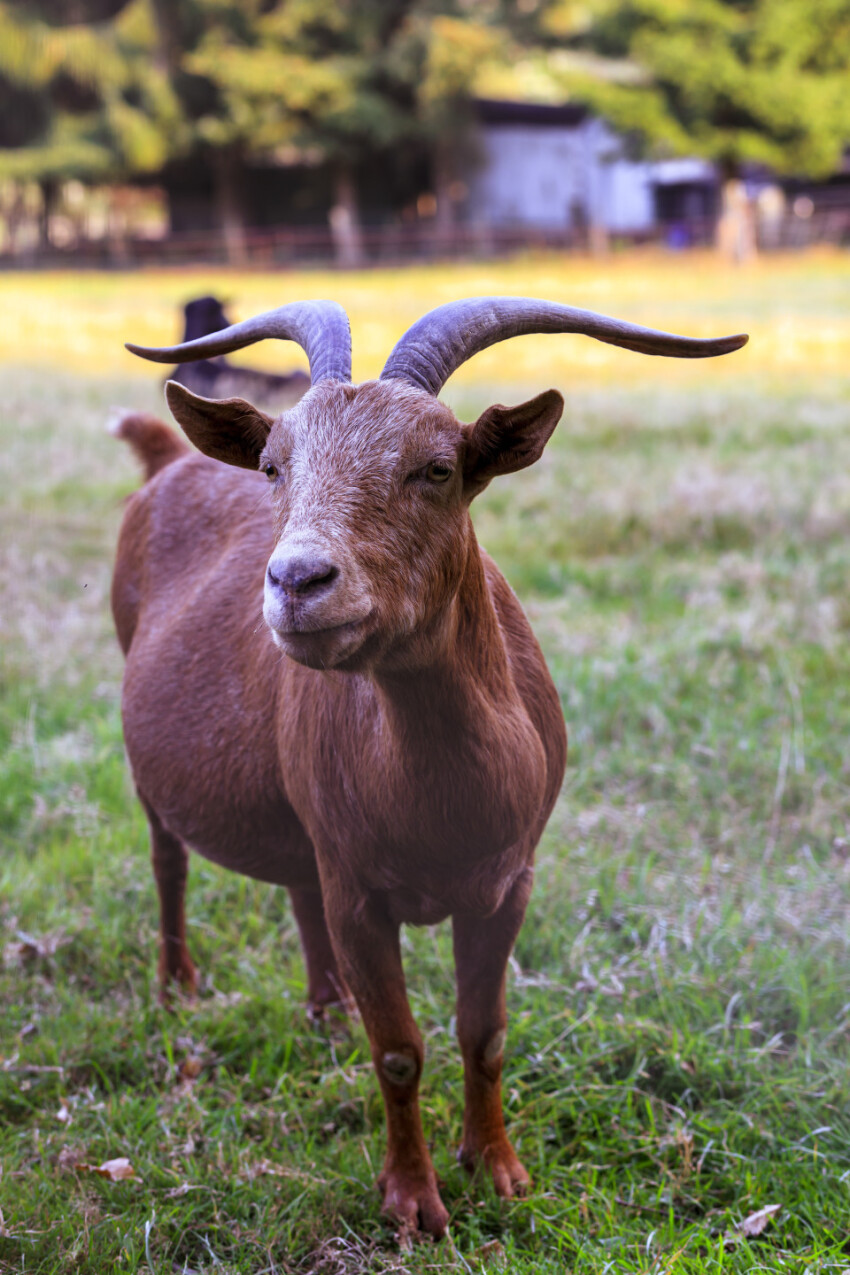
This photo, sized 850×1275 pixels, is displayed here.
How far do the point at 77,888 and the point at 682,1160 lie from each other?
2.08 metres

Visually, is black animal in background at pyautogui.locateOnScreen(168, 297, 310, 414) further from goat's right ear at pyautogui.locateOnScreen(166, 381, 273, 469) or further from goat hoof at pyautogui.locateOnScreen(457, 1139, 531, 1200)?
goat hoof at pyautogui.locateOnScreen(457, 1139, 531, 1200)

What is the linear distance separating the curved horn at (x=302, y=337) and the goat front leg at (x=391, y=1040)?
41.3 inches

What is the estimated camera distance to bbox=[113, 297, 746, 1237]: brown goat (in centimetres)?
189

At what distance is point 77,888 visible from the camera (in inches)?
148

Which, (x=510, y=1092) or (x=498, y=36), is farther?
(x=498, y=36)

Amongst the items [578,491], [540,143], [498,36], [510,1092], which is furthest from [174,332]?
[540,143]

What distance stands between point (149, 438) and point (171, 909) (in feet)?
4.82

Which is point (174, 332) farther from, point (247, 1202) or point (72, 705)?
point (247, 1202)

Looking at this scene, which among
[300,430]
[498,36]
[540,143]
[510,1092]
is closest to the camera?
[300,430]

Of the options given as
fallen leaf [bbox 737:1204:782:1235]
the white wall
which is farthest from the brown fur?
the white wall

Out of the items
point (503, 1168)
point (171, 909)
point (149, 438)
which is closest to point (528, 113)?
point (149, 438)

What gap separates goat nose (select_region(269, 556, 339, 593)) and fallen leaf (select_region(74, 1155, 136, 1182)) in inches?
65.3

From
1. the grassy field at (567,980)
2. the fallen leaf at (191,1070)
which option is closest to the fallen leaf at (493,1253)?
the grassy field at (567,980)

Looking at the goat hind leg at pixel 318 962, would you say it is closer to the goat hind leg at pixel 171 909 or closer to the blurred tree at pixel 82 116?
the goat hind leg at pixel 171 909
